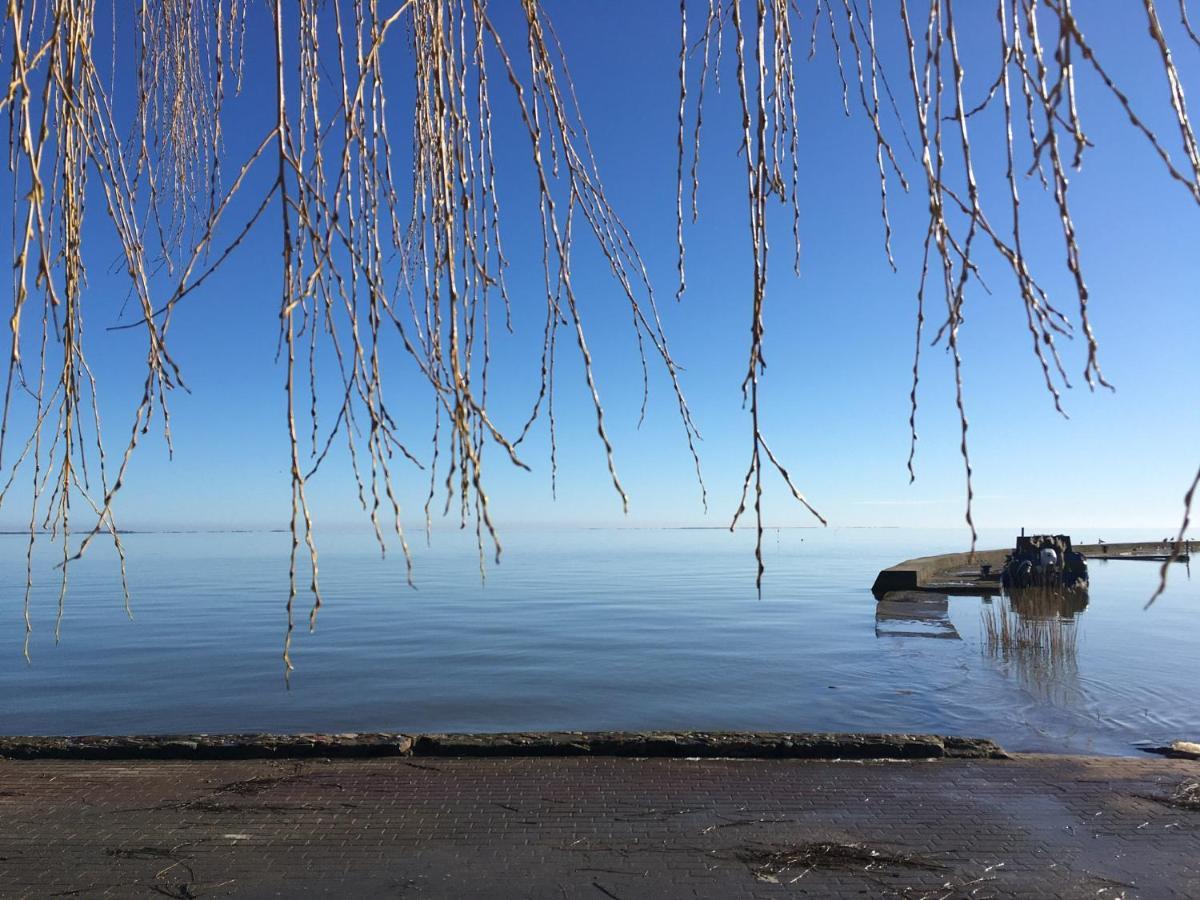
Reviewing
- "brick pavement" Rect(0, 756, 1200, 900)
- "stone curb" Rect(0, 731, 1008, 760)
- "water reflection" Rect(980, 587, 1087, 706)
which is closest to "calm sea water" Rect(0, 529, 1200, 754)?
"water reflection" Rect(980, 587, 1087, 706)

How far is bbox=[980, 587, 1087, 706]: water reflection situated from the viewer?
11711mm

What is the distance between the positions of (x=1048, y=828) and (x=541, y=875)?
8.43 feet

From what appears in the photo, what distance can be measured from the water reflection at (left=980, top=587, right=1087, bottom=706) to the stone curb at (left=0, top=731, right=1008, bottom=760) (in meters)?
5.92

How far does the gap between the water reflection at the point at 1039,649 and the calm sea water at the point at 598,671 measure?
0.08 metres

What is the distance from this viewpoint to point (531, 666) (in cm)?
1331

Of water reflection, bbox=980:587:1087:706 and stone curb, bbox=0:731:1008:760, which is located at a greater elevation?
stone curb, bbox=0:731:1008:760

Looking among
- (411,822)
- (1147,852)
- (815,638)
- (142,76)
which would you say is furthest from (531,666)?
(142,76)

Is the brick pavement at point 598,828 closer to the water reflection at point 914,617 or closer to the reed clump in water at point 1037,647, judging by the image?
the reed clump in water at point 1037,647

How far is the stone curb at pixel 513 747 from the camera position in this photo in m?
5.79

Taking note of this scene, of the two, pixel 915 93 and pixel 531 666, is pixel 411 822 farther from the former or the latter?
pixel 531 666

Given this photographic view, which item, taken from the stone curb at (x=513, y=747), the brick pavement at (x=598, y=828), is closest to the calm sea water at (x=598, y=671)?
the stone curb at (x=513, y=747)

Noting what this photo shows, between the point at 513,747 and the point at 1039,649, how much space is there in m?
12.1

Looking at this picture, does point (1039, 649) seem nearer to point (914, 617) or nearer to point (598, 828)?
point (914, 617)

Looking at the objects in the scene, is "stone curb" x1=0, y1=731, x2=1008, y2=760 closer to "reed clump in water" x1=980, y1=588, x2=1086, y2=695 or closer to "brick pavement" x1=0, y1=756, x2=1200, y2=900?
"brick pavement" x1=0, y1=756, x2=1200, y2=900
